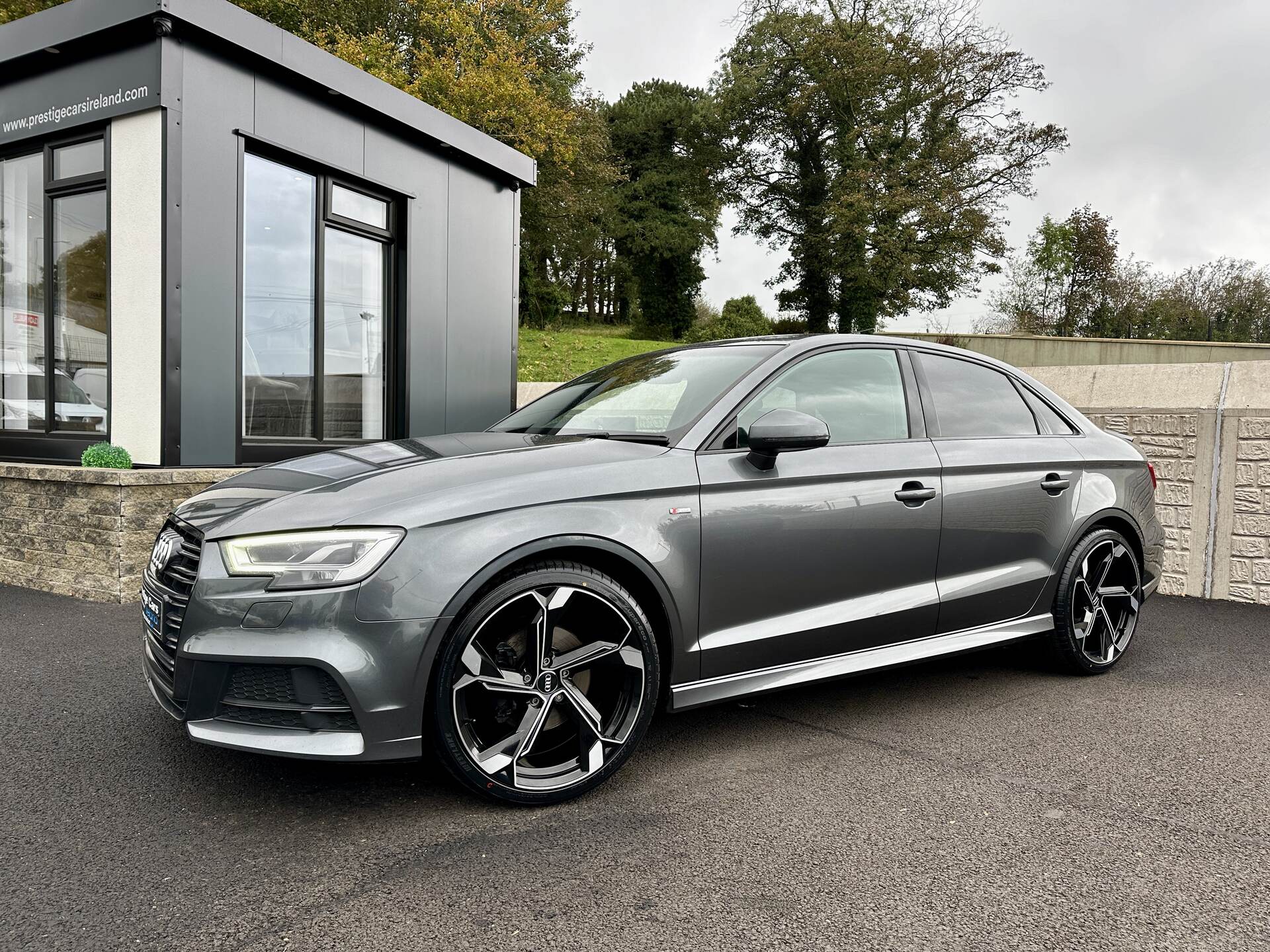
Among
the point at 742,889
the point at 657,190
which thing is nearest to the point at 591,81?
the point at 657,190

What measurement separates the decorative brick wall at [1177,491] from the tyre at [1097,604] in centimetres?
242

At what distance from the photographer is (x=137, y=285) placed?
20.6 feet

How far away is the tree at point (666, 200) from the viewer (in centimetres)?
3747

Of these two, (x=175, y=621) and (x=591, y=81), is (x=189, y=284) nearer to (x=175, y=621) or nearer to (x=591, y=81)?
(x=175, y=621)

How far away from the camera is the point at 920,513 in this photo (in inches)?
140

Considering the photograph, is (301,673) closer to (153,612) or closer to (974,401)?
(153,612)

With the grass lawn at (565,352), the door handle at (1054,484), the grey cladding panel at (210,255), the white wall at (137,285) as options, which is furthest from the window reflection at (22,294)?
the grass lawn at (565,352)

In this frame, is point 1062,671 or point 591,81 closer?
point 1062,671

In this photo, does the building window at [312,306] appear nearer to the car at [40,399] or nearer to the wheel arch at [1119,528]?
the car at [40,399]

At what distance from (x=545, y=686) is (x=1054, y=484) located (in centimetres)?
267

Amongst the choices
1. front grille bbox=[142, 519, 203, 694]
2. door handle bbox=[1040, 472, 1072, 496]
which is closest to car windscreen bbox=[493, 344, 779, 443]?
front grille bbox=[142, 519, 203, 694]

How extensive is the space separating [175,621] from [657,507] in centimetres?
155

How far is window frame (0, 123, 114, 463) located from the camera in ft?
21.2

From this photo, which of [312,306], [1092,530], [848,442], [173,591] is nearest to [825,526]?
[848,442]
